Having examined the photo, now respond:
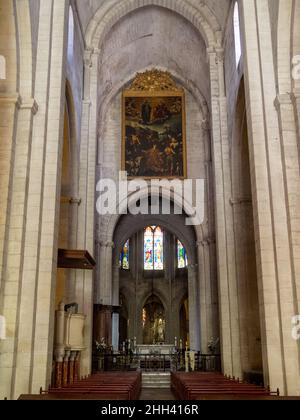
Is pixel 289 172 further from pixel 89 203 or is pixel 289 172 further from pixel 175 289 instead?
pixel 175 289

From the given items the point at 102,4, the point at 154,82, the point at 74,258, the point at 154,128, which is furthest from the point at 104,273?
the point at 102,4

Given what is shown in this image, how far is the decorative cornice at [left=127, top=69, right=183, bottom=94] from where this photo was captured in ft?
Answer: 80.5

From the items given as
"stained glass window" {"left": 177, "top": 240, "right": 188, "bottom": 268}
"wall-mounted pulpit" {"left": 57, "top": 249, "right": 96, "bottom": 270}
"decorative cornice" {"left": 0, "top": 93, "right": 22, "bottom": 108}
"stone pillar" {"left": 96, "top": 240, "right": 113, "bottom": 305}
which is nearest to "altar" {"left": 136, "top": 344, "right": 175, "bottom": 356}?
"stone pillar" {"left": 96, "top": 240, "right": 113, "bottom": 305}

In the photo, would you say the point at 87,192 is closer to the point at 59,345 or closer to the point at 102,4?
the point at 59,345

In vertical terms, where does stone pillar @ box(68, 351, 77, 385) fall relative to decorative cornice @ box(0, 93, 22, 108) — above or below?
below

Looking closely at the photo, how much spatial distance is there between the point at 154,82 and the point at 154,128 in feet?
8.03

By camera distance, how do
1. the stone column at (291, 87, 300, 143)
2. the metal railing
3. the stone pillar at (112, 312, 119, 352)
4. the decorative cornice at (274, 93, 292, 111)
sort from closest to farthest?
the stone column at (291, 87, 300, 143) < the decorative cornice at (274, 93, 292, 111) < the metal railing < the stone pillar at (112, 312, 119, 352)

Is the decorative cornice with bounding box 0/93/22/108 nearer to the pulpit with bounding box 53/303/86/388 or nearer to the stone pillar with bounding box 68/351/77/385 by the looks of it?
the pulpit with bounding box 53/303/86/388

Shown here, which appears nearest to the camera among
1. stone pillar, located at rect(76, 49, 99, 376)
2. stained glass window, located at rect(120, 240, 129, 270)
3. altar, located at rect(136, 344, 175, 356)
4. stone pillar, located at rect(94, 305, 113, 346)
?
stone pillar, located at rect(76, 49, 99, 376)

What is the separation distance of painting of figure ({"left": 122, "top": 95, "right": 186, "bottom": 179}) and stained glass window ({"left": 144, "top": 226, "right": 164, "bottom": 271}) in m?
13.6

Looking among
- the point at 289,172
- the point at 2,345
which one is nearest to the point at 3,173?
the point at 2,345

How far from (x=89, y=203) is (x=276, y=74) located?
27.0ft

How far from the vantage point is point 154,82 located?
24594 millimetres

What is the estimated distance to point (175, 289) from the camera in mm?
35500
